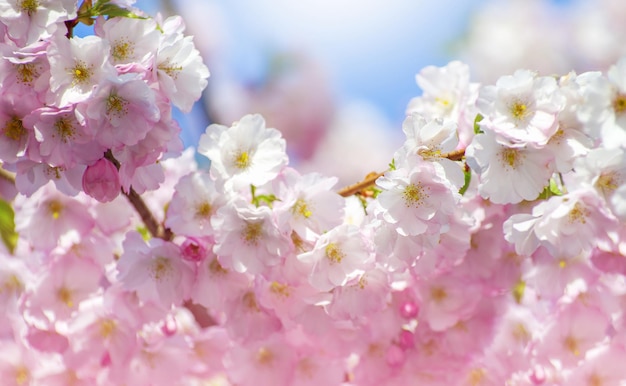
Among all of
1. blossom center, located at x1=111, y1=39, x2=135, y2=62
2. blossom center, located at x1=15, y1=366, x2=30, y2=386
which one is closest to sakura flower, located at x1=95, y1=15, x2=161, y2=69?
blossom center, located at x1=111, y1=39, x2=135, y2=62

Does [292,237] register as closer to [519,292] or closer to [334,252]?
[334,252]

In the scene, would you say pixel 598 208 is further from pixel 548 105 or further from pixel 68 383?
pixel 68 383

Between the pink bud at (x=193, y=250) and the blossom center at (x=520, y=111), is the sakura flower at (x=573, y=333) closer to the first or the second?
the blossom center at (x=520, y=111)

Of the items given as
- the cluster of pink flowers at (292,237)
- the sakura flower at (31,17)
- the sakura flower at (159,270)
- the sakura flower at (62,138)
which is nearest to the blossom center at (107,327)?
the cluster of pink flowers at (292,237)

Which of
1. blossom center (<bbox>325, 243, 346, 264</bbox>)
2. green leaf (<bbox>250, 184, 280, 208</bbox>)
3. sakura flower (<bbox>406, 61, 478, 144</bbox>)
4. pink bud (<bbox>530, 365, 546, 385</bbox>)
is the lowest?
pink bud (<bbox>530, 365, 546, 385</bbox>)

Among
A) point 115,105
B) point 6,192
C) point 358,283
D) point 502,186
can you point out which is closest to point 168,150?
point 115,105

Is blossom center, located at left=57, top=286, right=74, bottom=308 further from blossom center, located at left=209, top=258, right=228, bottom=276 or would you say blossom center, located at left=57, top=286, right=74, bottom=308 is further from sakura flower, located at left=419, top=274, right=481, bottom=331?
sakura flower, located at left=419, top=274, right=481, bottom=331
